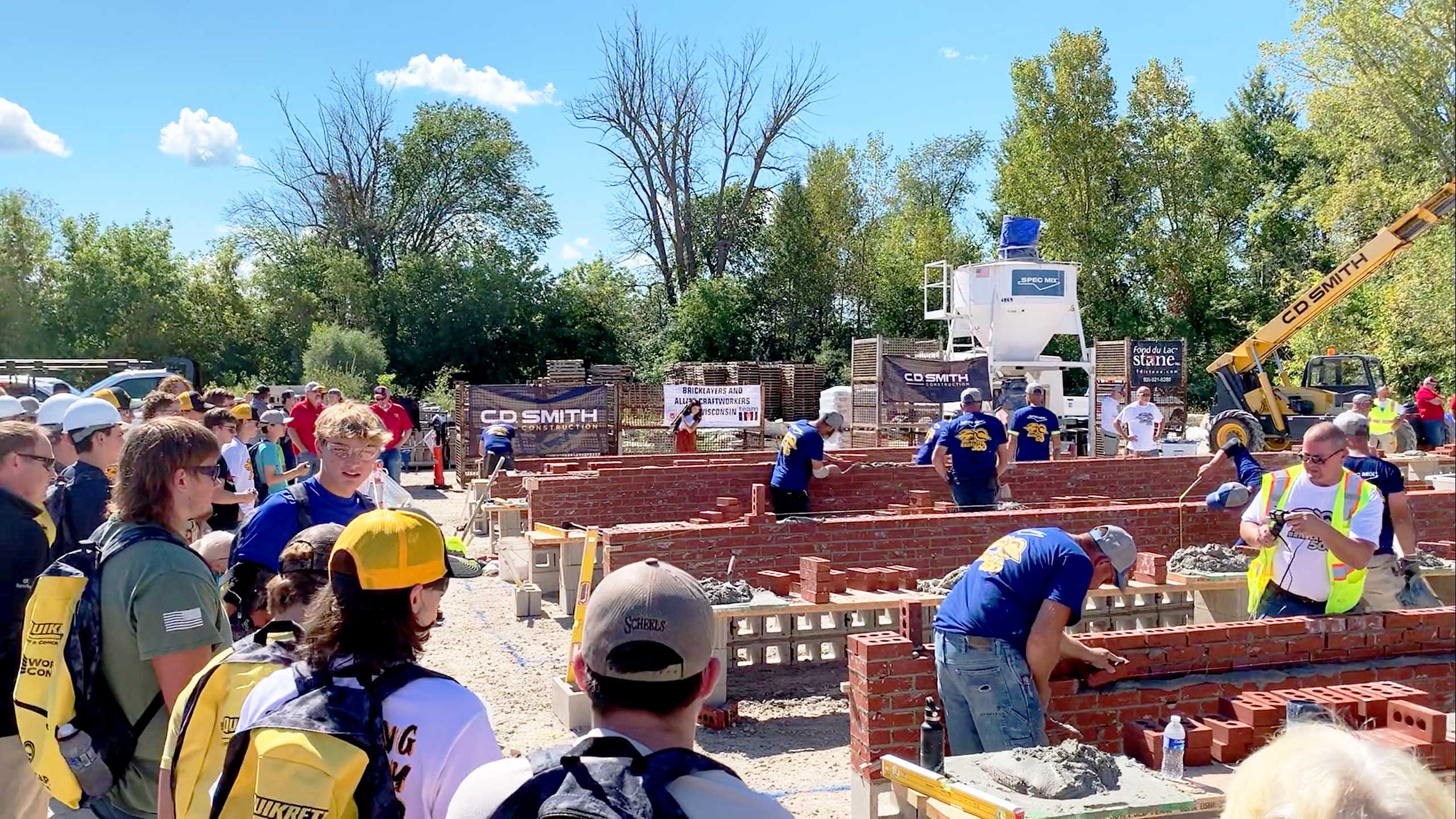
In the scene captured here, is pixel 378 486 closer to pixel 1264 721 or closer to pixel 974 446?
pixel 974 446

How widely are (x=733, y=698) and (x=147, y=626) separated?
16.4ft

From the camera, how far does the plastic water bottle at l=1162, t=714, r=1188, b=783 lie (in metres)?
4.04

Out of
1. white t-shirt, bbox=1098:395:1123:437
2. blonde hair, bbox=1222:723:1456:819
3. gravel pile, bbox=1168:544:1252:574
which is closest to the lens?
blonde hair, bbox=1222:723:1456:819

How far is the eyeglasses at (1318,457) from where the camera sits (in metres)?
5.21

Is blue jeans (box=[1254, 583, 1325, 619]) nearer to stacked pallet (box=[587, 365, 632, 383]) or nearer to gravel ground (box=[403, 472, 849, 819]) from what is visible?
A: gravel ground (box=[403, 472, 849, 819])

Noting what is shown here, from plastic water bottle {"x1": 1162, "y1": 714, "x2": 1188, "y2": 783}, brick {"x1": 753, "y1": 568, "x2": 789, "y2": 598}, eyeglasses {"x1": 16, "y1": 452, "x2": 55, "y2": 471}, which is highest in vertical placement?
eyeglasses {"x1": 16, "y1": 452, "x2": 55, "y2": 471}

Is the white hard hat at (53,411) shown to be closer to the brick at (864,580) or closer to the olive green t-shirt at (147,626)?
the olive green t-shirt at (147,626)

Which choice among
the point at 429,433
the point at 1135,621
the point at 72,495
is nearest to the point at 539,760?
the point at 72,495

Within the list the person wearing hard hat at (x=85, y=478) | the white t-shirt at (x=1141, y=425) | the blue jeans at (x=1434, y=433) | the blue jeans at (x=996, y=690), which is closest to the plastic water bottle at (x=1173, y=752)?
the blue jeans at (x=996, y=690)

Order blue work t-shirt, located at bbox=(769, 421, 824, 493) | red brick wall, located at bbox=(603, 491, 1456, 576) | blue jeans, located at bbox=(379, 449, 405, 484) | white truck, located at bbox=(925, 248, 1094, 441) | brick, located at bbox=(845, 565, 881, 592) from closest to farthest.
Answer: brick, located at bbox=(845, 565, 881, 592)
red brick wall, located at bbox=(603, 491, 1456, 576)
blue work t-shirt, located at bbox=(769, 421, 824, 493)
blue jeans, located at bbox=(379, 449, 405, 484)
white truck, located at bbox=(925, 248, 1094, 441)

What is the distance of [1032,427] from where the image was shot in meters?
11.2

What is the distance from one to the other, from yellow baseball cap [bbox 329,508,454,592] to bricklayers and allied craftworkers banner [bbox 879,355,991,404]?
1764cm

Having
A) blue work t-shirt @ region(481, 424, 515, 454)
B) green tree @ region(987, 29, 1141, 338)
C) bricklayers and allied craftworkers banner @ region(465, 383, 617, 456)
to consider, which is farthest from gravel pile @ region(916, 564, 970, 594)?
green tree @ region(987, 29, 1141, 338)

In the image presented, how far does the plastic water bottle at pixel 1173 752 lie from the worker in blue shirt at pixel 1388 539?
7.07 ft
